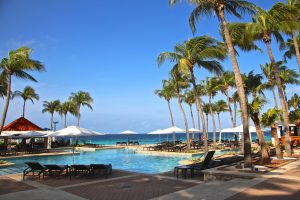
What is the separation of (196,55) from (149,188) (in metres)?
12.0

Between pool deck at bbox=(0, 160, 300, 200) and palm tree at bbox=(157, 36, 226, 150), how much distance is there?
9137 mm

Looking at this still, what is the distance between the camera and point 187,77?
30.9m

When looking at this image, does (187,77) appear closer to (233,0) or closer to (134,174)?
(233,0)

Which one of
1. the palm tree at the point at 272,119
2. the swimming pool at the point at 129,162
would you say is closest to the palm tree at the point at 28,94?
the swimming pool at the point at 129,162

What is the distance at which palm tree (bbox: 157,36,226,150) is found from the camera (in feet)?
60.0

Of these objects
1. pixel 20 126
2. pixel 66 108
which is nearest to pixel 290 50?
pixel 20 126

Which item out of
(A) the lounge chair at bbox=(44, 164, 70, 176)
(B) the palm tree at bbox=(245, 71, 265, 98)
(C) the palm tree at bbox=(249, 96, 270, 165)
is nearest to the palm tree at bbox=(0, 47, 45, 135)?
(A) the lounge chair at bbox=(44, 164, 70, 176)

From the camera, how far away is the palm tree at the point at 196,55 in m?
18.3

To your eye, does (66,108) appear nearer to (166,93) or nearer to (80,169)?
(166,93)

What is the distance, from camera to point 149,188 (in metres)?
9.48

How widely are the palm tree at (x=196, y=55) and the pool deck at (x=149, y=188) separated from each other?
914 centimetres

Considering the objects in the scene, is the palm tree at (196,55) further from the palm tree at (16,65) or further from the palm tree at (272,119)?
the palm tree at (16,65)

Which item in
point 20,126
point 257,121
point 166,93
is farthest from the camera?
point 166,93

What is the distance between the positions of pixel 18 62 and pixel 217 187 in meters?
17.2
